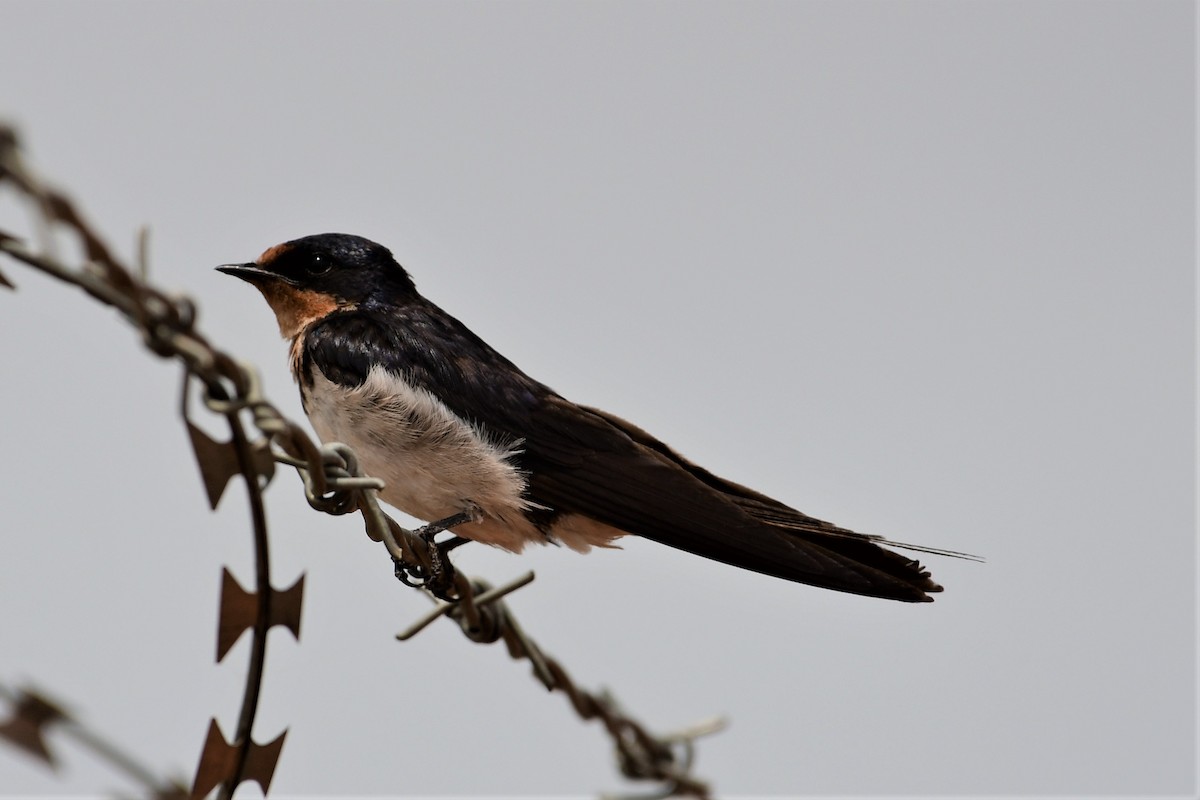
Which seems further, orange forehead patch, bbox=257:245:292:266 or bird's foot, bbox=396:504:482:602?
orange forehead patch, bbox=257:245:292:266

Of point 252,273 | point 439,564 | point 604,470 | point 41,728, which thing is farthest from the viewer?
point 252,273

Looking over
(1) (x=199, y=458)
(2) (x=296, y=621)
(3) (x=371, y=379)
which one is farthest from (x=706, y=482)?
(1) (x=199, y=458)

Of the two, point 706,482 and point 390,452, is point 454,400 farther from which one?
point 706,482

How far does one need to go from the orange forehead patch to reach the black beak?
4 centimetres

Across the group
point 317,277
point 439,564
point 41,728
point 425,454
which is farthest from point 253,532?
point 317,277

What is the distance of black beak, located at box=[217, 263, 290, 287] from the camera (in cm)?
294

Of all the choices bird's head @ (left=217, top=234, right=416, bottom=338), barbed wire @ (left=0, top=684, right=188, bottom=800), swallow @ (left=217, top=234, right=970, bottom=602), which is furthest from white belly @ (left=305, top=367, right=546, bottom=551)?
barbed wire @ (left=0, top=684, right=188, bottom=800)

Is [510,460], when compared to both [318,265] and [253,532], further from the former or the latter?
[253,532]

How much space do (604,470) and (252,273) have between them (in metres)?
0.94

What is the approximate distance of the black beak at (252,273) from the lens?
294cm

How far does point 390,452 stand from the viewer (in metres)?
2.55

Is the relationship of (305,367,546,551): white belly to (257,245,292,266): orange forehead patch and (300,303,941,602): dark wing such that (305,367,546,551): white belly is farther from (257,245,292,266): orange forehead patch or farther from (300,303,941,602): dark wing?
(257,245,292,266): orange forehead patch

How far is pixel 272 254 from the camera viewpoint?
118 inches

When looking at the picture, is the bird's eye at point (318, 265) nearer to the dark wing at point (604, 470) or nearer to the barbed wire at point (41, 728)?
the dark wing at point (604, 470)
